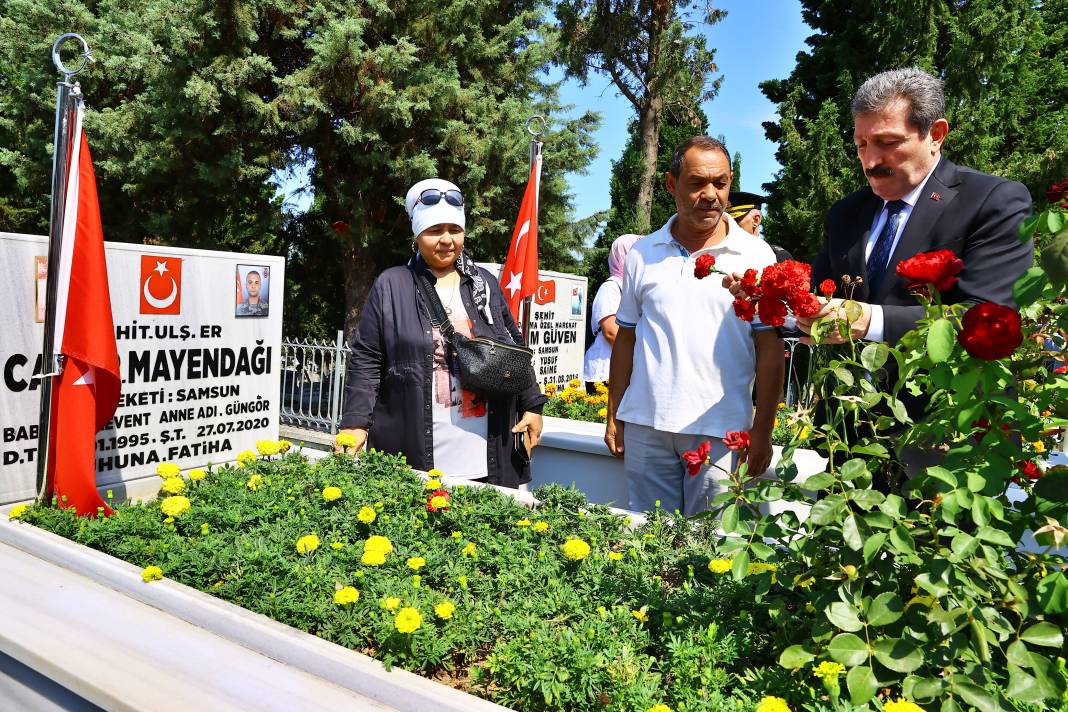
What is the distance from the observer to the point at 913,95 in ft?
6.53

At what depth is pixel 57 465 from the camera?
291cm

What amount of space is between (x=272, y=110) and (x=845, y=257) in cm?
1173

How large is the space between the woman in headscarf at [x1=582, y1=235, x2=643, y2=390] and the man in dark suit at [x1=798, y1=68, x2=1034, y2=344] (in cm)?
241

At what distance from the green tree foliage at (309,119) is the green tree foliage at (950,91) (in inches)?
189

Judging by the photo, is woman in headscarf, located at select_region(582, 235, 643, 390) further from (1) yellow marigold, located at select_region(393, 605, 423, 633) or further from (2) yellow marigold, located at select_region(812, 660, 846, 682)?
(2) yellow marigold, located at select_region(812, 660, 846, 682)

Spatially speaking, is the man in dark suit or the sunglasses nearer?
the man in dark suit

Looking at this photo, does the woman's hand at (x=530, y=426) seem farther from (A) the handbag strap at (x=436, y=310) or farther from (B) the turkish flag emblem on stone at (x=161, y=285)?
(B) the turkish flag emblem on stone at (x=161, y=285)

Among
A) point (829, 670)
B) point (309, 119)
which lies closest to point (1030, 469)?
point (829, 670)

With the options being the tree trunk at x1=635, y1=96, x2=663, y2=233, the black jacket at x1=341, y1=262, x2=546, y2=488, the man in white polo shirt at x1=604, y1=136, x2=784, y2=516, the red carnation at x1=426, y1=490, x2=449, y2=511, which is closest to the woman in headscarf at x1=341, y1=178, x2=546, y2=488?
the black jacket at x1=341, y1=262, x2=546, y2=488

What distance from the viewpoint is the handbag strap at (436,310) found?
307 cm

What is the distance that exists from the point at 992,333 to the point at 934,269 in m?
0.17

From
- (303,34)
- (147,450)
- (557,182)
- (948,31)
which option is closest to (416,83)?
(303,34)

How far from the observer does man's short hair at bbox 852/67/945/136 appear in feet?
6.54

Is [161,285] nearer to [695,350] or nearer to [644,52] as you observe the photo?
[695,350]
